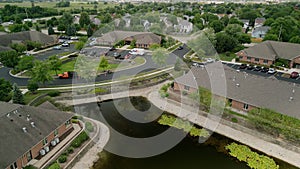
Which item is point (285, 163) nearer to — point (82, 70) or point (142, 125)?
point (142, 125)

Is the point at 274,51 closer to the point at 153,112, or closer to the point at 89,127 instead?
the point at 153,112

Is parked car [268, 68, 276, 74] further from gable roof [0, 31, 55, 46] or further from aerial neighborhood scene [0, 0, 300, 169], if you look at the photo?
gable roof [0, 31, 55, 46]

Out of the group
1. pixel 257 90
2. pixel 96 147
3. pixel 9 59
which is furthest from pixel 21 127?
pixel 9 59

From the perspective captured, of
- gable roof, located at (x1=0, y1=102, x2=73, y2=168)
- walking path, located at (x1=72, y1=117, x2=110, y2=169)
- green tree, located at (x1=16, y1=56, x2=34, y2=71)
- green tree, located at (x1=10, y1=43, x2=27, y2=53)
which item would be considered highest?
green tree, located at (x1=10, y1=43, x2=27, y2=53)

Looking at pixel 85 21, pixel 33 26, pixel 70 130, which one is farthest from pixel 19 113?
pixel 33 26

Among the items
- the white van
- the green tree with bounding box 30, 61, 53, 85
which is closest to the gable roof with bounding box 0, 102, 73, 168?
the green tree with bounding box 30, 61, 53, 85

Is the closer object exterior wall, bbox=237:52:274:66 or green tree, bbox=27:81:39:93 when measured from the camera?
green tree, bbox=27:81:39:93
